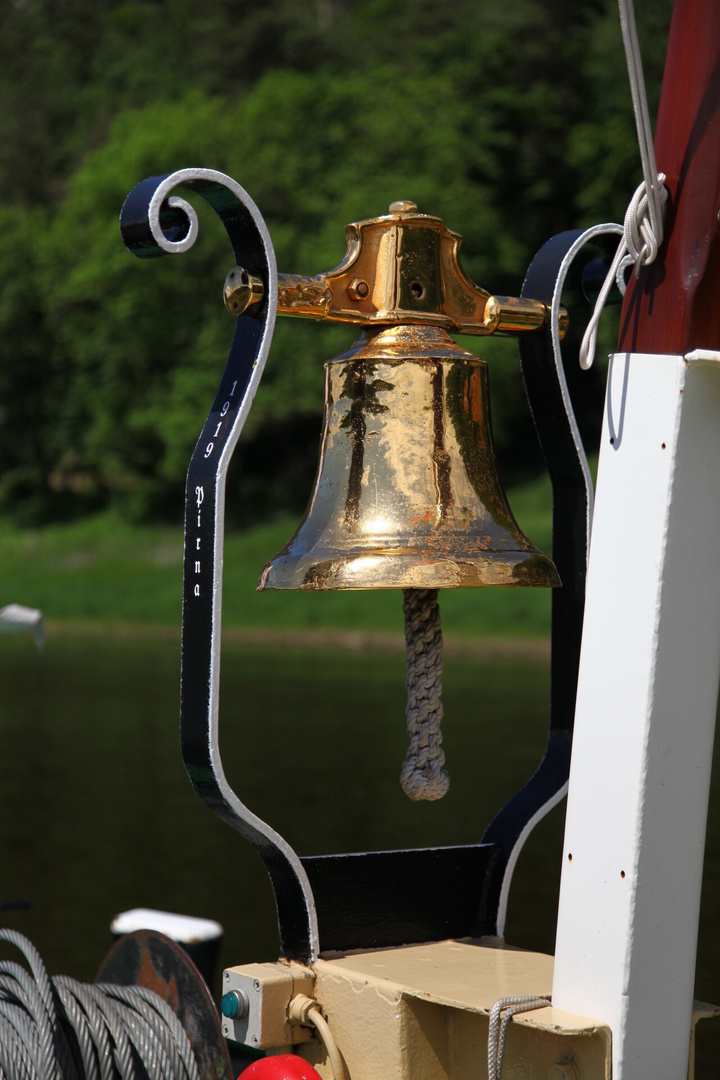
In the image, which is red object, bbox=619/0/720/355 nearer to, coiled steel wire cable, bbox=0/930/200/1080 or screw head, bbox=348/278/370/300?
screw head, bbox=348/278/370/300

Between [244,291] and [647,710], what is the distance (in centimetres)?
92

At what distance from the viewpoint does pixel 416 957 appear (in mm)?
2525

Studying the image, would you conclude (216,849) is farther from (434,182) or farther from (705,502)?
(434,182)

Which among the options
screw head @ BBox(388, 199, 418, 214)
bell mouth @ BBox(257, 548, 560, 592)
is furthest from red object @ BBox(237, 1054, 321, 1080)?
screw head @ BBox(388, 199, 418, 214)

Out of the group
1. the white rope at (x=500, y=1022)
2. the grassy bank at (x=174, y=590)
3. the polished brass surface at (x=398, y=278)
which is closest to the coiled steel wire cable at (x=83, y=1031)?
the white rope at (x=500, y=1022)

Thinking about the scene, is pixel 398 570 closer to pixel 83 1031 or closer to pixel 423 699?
pixel 423 699

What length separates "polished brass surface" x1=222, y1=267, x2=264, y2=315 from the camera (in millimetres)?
2389

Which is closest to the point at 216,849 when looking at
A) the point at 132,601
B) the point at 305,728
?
the point at 305,728

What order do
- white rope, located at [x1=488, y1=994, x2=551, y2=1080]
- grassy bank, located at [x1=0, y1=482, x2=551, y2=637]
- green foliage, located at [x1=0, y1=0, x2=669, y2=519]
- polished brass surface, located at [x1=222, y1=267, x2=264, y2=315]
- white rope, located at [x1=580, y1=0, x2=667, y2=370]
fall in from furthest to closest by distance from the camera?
green foliage, located at [x1=0, y1=0, x2=669, y2=519]
grassy bank, located at [x1=0, y1=482, x2=551, y2=637]
polished brass surface, located at [x1=222, y1=267, x2=264, y2=315]
white rope, located at [x1=488, y1=994, x2=551, y2=1080]
white rope, located at [x1=580, y1=0, x2=667, y2=370]

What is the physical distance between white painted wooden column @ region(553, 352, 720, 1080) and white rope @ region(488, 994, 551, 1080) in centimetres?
6

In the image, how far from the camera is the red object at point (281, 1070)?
215 centimetres

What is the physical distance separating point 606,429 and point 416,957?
981 mm

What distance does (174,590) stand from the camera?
2623cm

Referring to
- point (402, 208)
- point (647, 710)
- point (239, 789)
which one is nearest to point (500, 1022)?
point (647, 710)
